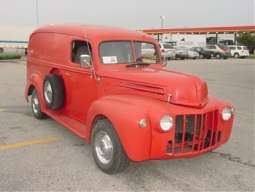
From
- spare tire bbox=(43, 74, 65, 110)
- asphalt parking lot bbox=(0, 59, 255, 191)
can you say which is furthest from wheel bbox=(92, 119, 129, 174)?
spare tire bbox=(43, 74, 65, 110)

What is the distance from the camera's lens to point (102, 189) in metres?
4.33

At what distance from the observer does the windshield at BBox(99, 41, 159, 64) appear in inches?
223

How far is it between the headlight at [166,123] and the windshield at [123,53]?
174cm

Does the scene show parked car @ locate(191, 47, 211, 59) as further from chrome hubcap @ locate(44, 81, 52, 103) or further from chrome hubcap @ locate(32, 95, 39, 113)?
chrome hubcap @ locate(44, 81, 52, 103)

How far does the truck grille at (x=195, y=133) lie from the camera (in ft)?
14.5

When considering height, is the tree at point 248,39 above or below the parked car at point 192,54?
above

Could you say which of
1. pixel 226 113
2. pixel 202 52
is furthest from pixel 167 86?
pixel 202 52

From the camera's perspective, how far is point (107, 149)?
479cm

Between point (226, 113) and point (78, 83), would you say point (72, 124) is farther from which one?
point (226, 113)

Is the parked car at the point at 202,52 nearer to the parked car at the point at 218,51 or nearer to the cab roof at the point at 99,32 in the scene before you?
the parked car at the point at 218,51

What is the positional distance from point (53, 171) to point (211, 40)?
59828 millimetres

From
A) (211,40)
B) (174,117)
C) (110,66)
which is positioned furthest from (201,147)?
(211,40)

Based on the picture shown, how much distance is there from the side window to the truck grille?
2.23 m

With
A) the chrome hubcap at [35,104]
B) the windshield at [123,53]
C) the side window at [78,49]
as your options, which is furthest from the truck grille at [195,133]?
the chrome hubcap at [35,104]
